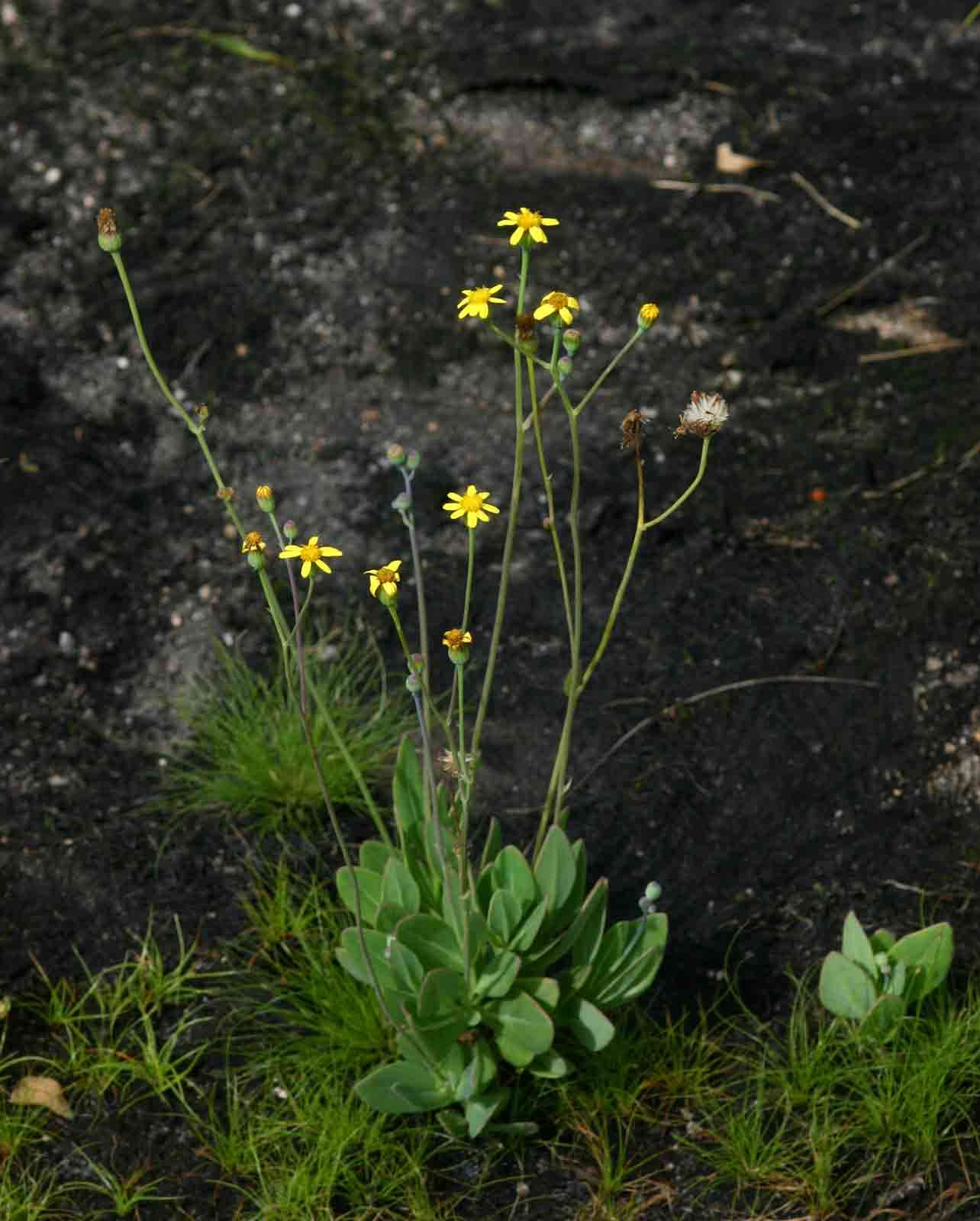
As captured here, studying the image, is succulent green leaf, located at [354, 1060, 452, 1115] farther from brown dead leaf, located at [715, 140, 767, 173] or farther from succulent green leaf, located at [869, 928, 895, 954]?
brown dead leaf, located at [715, 140, 767, 173]

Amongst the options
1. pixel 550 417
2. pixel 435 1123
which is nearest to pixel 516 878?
pixel 435 1123

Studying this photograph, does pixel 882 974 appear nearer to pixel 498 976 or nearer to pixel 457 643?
pixel 498 976

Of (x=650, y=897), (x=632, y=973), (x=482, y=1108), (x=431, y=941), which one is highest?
(x=650, y=897)

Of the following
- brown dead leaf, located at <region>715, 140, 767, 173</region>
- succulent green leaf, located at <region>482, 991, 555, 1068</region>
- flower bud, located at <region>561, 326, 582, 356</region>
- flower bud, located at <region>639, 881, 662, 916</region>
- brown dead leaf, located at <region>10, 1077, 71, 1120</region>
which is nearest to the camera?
flower bud, located at <region>561, 326, 582, 356</region>

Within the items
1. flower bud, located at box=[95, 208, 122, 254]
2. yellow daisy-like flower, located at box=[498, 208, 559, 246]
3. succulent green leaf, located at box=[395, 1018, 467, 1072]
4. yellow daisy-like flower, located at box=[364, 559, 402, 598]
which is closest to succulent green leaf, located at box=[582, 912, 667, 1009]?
succulent green leaf, located at box=[395, 1018, 467, 1072]

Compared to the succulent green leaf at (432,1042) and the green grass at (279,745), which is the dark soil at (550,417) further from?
the succulent green leaf at (432,1042)

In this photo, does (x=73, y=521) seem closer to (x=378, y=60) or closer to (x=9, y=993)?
(x=9, y=993)
